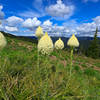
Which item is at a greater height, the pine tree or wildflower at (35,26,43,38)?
wildflower at (35,26,43,38)

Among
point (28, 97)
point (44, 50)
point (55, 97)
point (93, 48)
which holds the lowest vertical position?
point (93, 48)

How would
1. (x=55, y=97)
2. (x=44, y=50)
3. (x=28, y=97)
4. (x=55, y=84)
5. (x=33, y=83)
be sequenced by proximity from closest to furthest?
1. (x=44, y=50)
2. (x=28, y=97)
3. (x=55, y=97)
4. (x=33, y=83)
5. (x=55, y=84)

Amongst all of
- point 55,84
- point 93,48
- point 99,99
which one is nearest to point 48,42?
point 55,84

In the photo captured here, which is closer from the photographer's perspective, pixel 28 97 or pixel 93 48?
pixel 28 97

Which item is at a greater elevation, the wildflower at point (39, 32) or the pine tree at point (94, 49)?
the wildflower at point (39, 32)

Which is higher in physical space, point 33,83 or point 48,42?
point 48,42

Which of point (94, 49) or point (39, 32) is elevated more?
point (39, 32)

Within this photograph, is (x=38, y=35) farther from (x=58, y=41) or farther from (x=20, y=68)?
(x=20, y=68)

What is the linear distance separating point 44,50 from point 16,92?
1.34 metres

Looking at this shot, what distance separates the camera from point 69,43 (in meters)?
3.53

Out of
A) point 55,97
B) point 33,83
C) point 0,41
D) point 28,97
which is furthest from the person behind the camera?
point 33,83

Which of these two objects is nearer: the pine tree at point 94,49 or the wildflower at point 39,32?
the wildflower at point 39,32

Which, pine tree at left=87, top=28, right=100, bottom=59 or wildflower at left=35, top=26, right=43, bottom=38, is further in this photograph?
pine tree at left=87, top=28, right=100, bottom=59

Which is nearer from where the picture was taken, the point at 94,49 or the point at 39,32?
the point at 39,32
